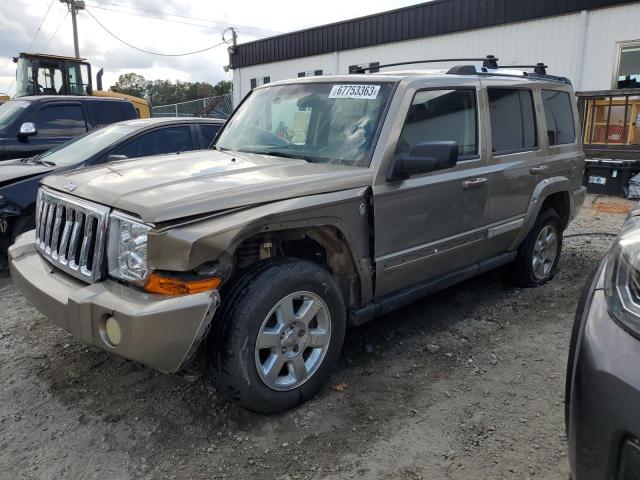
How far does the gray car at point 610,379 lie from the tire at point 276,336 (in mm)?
1446

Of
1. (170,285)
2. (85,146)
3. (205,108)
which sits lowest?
(170,285)

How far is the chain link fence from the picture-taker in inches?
1023

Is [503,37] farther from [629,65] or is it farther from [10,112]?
[10,112]

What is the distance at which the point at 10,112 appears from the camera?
7.79 meters

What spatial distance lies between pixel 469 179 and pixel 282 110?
1459mm

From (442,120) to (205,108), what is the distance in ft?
78.9

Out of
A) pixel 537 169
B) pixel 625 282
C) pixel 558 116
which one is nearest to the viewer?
pixel 625 282

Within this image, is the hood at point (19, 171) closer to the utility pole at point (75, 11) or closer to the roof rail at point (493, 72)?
the roof rail at point (493, 72)

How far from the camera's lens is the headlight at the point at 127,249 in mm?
2562

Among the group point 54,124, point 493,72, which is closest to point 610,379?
point 493,72

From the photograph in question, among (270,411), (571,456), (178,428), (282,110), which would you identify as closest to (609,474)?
(571,456)

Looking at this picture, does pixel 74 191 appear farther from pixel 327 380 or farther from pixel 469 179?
pixel 469 179

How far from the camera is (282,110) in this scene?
401 centimetres

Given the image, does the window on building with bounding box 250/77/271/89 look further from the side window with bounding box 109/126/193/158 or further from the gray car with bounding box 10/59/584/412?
the gray car with bounding box 10/59/584/412
